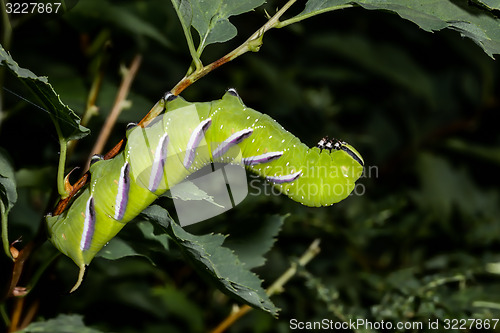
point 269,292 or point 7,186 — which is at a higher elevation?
point 7,186

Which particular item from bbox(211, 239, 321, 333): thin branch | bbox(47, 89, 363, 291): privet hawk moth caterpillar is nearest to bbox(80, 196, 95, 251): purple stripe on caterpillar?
bbox(47, 89, 363, 291): privet hawk moth caterpillar

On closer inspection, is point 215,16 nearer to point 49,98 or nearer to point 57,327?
point 49,98

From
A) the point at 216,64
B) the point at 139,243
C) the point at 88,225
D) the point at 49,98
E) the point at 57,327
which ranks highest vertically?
the point at 216,64

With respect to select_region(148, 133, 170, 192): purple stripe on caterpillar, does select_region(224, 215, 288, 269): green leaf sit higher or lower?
lower

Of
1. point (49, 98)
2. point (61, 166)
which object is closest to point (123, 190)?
point (61, 166)

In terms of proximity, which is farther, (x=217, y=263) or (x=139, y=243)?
(x=139, y=243)

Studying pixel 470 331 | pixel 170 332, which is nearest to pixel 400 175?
pixel 470 331

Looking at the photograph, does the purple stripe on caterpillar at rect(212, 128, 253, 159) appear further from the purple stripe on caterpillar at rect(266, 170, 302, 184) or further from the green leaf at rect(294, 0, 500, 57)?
the green leaf at rect(294, 0, 500, 57)
